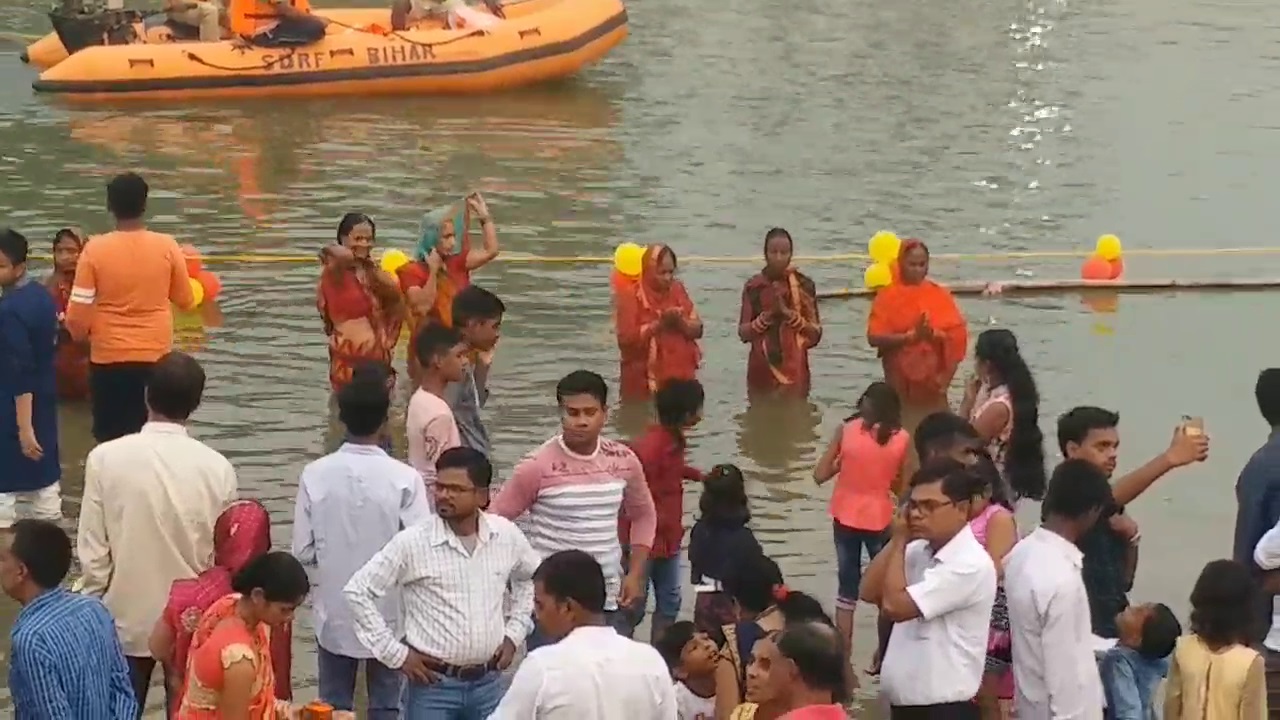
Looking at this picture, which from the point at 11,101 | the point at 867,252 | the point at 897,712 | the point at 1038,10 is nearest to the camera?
the point at 897,712

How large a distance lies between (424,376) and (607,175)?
1056 cm

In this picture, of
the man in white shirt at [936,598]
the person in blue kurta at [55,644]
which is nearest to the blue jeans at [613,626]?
the man in white shirt at [936,598]

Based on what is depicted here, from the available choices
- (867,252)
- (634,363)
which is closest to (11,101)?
(867,252)

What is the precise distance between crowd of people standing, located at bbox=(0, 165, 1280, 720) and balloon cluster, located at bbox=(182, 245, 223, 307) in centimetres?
536

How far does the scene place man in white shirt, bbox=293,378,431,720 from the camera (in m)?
6.46

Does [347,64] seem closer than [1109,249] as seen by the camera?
No

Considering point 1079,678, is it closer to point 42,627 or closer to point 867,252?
point 42,627

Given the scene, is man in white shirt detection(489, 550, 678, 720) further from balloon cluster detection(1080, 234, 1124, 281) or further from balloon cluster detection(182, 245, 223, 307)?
balloon cluster detection(1080, 234, 1124, 281)

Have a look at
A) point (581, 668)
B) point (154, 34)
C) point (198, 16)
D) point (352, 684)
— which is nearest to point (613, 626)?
point (352, 684)

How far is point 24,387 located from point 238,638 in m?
3.49

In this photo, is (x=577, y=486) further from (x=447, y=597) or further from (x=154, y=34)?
(x=154, y=34)

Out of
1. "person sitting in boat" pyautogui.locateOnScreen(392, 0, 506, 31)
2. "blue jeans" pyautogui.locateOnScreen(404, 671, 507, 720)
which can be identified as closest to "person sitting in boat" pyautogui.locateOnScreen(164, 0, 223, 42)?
"person sitting in boat" pyautogui.locateOnScreen(392, 0, 506, 31)

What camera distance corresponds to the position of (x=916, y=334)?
11172 mm

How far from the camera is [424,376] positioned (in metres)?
7.46
